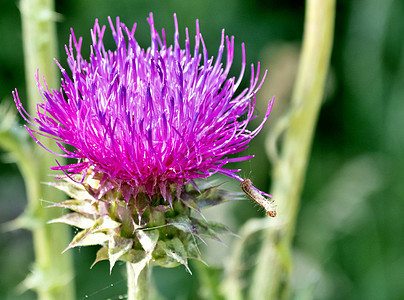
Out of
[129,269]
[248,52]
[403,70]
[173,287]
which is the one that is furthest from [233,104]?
[403,70]

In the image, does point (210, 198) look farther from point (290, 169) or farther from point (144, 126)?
point (290, 169)

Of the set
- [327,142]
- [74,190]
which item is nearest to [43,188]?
[74,190]

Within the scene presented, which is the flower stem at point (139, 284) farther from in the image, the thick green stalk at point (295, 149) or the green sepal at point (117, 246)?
the thick green stalk at point (295, 149)

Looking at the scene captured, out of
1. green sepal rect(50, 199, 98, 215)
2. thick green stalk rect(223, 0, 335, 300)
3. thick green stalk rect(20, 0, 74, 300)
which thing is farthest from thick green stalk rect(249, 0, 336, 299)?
green sepal rect(50, 199, 98, 215)

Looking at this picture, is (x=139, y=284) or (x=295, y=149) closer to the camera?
(x=139, y=284)

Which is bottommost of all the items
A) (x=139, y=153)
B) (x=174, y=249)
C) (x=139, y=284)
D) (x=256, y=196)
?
(x=139, y=284)

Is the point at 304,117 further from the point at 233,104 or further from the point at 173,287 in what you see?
the point at 173,287
